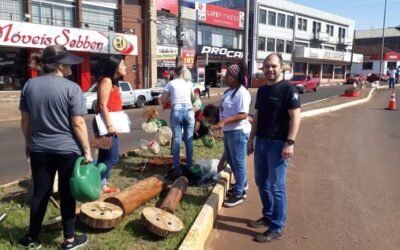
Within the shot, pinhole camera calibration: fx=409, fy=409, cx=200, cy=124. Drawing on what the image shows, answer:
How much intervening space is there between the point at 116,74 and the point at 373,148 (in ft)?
23.0

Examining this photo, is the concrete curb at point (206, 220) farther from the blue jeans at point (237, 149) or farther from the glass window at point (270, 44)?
the glass window at point (270, 44)

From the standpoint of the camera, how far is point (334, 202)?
215 inches

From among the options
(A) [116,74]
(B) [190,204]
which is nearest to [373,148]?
(B) [190,204]

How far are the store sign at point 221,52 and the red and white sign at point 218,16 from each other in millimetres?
2448

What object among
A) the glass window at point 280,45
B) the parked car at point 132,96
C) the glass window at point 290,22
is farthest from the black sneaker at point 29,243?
the glass window at point 290,22

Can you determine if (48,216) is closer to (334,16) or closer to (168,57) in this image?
(168,57)

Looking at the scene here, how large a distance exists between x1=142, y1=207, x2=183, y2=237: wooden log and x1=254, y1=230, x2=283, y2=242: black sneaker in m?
0.82

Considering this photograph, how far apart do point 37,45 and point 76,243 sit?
19390 millimetres

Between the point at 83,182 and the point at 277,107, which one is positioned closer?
the point at 83,182

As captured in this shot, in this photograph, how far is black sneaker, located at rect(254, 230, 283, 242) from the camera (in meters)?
4.21

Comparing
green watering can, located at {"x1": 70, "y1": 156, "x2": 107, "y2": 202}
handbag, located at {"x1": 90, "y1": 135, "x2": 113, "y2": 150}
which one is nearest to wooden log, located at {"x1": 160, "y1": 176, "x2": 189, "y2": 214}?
handbag, located at {"x1": 90, "y1": 135, "x2": 113, "y2": 150}

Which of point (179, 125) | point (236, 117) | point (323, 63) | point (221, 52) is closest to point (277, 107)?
point (236, 117)

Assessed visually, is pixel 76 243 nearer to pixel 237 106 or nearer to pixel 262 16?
pixel 237 106

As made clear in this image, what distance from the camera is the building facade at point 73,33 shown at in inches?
805
